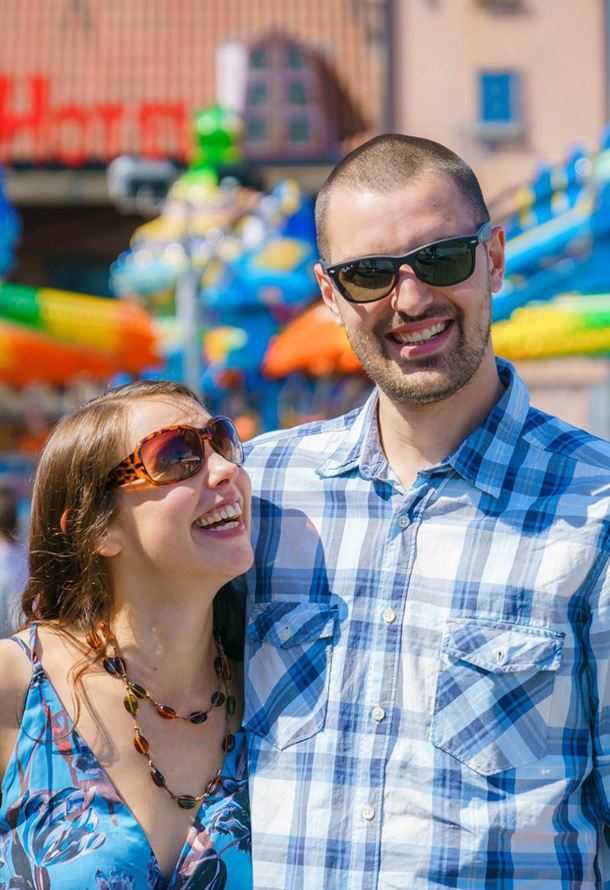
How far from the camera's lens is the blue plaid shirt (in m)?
1.84

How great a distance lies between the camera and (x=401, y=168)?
6.75 feet

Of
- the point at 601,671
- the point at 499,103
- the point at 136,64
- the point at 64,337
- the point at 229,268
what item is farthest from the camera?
the point at 136,64

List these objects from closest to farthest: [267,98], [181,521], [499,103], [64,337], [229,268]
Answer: [181,521] < [64,337] < [229,268] < [499,103] < [267,98]

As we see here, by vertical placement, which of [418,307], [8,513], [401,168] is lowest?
[8,513]

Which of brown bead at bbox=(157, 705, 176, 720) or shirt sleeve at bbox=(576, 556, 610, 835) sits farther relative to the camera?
brown bead at bbox=(157, 705, 176, 720)

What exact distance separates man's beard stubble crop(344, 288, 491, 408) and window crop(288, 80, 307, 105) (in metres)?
14.1

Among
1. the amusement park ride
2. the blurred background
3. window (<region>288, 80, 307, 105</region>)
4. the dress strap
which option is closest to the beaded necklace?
the dress strap

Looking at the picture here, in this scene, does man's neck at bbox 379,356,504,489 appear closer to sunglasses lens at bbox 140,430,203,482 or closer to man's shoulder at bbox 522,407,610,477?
man's shoulder at bbox 522,407,610,477

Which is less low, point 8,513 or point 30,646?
point 30,646

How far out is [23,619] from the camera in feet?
7.42

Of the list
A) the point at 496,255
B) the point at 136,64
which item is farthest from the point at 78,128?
the point at 496,255

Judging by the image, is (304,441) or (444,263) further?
(304,441)

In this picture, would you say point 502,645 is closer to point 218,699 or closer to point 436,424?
point 436,424

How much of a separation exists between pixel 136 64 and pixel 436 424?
1531cm
